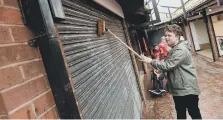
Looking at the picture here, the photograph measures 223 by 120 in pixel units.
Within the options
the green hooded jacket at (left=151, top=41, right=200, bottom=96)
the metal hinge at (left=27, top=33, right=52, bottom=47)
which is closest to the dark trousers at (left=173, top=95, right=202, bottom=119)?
the green hooded jacket at (left=151, top=41, right=200, bottom=96)

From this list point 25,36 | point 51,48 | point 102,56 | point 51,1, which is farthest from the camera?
point 102,56

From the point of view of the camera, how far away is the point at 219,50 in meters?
12.8

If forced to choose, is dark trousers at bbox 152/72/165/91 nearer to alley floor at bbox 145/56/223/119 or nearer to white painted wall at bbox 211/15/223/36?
alley floor at bbox 145/56/223/119

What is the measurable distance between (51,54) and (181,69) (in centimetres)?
258

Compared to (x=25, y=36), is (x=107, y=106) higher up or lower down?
lower down

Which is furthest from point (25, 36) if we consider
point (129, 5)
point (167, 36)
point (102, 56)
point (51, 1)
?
point (129, 5)

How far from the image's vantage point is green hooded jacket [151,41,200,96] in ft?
11.3

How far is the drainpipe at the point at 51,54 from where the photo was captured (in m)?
1.35

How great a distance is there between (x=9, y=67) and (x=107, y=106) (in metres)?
1.63

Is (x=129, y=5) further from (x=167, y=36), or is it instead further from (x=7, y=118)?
(x=7, y=118)

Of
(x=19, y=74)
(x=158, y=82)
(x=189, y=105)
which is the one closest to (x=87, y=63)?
(x=19, y=74)

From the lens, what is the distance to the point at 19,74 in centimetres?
118

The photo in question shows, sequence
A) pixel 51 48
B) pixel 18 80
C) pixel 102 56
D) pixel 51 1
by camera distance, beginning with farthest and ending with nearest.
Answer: pixel 102 56 → pixel 51 1 → pixel 51 48 → pixel 18 80

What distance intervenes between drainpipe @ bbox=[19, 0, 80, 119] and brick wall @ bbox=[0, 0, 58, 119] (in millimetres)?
44
